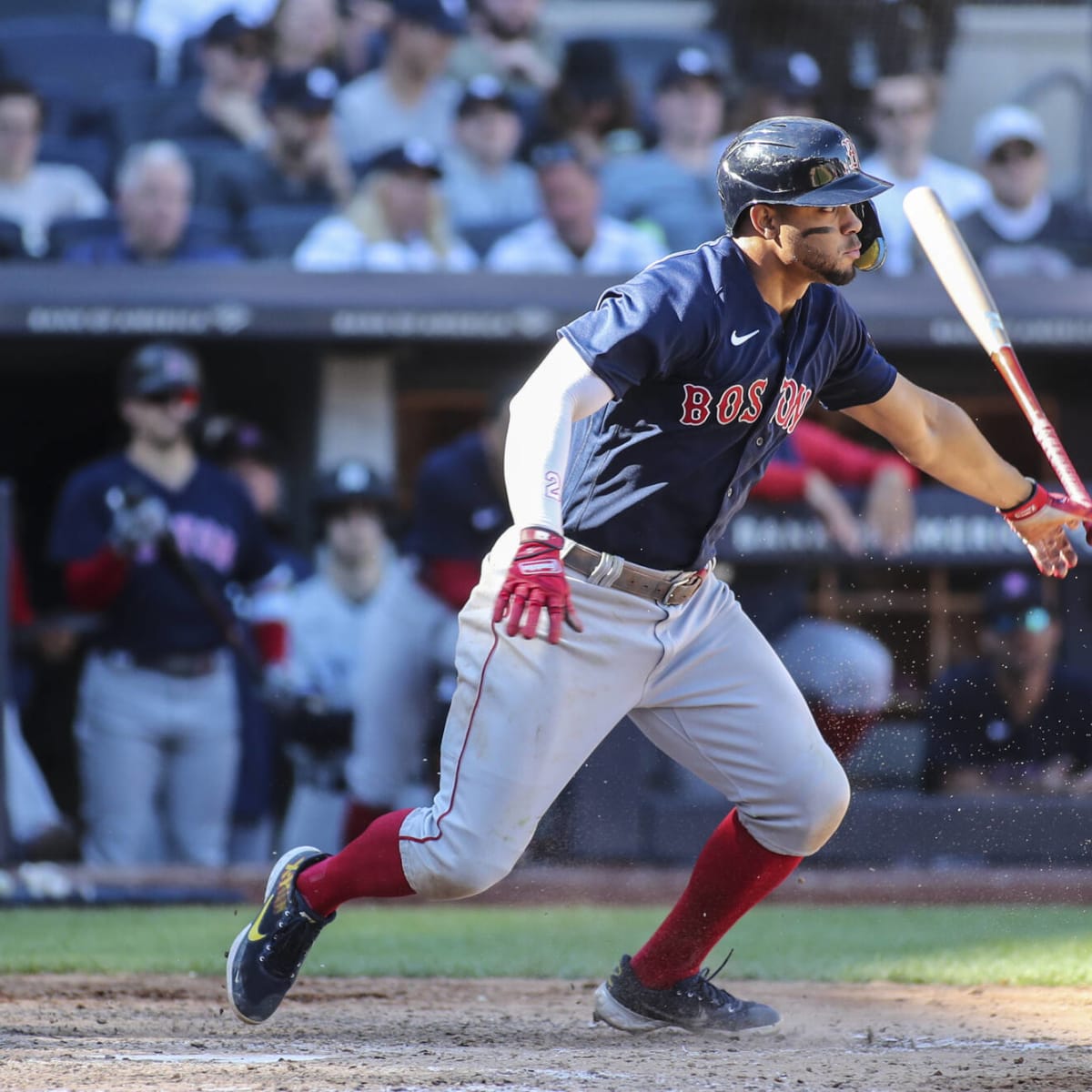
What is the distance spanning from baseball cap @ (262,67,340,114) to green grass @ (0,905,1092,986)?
135 inches

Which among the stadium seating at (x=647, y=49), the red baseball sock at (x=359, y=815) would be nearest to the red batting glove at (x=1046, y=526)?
the red baseball sock at (x=359, y=815)

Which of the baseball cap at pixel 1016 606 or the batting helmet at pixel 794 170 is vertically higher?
the batting helmet at pixel 794 170

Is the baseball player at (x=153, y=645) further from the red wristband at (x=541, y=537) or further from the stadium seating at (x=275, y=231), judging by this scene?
the red wristband at (x=541, y=537)

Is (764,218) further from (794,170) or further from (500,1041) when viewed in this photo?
(500,1041)

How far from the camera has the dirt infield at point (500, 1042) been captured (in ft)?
9.00

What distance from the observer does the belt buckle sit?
2965 mm

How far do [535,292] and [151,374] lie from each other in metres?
1.52

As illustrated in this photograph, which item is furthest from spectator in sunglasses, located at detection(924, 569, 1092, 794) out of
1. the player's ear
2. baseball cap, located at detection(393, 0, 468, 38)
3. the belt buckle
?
baseball cap, located at detection(393, 0, 468, 38)

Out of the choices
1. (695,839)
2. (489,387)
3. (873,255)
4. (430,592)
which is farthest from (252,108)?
(873,255)

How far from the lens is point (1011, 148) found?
7445 millimetres

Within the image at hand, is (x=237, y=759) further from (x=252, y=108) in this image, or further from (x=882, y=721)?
(x=252, y=108)

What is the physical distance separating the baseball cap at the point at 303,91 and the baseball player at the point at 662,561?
15.2ft

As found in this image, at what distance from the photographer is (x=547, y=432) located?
268cm

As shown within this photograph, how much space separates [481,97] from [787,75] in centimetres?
→ 154
